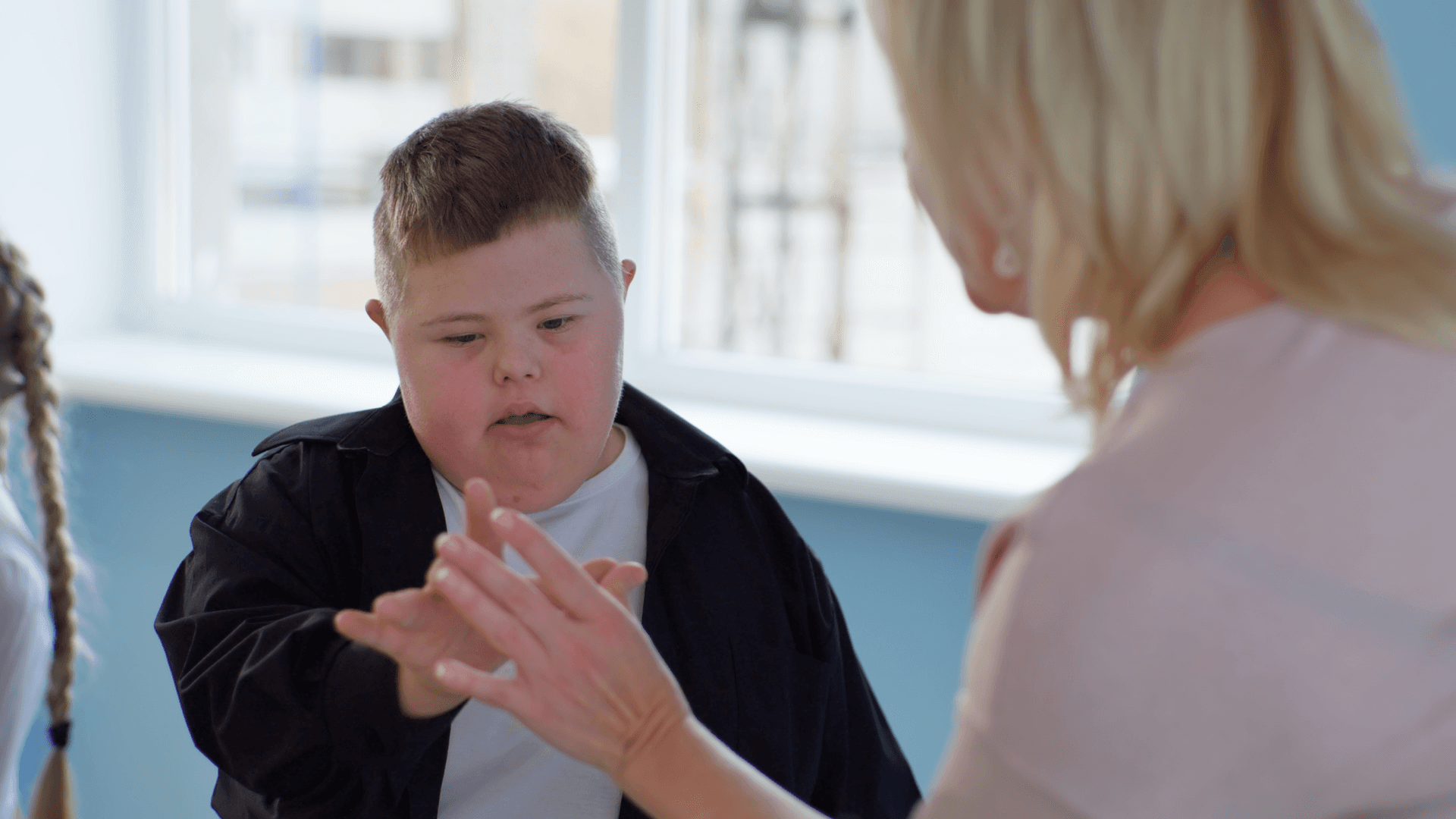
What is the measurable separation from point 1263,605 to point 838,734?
69 cm

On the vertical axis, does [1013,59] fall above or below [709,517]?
above

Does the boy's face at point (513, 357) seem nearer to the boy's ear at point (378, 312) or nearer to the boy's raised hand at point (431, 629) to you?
the boy's ear at point (378, 312)

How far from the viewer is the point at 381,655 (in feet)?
2.94

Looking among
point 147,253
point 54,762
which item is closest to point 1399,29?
point 54,762

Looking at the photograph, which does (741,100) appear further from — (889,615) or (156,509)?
(156,509)

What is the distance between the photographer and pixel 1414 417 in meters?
0.52

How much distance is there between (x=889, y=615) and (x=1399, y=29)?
1038 millimetres

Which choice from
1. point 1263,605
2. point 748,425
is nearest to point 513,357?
point 1263,605

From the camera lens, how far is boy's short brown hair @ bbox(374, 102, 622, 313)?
1027 millimetres

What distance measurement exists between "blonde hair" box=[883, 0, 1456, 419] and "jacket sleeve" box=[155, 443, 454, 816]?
1.88ft

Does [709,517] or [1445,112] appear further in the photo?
[1445,112]

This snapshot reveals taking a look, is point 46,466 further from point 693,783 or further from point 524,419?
point 693,783

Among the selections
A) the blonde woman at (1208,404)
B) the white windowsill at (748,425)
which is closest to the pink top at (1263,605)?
the blonde woman at (1208,404)

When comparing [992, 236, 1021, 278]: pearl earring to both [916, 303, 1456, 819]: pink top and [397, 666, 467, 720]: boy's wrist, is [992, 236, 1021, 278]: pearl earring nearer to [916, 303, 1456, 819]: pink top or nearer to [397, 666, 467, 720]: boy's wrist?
[916, 303, 1456, 819]: pink top
